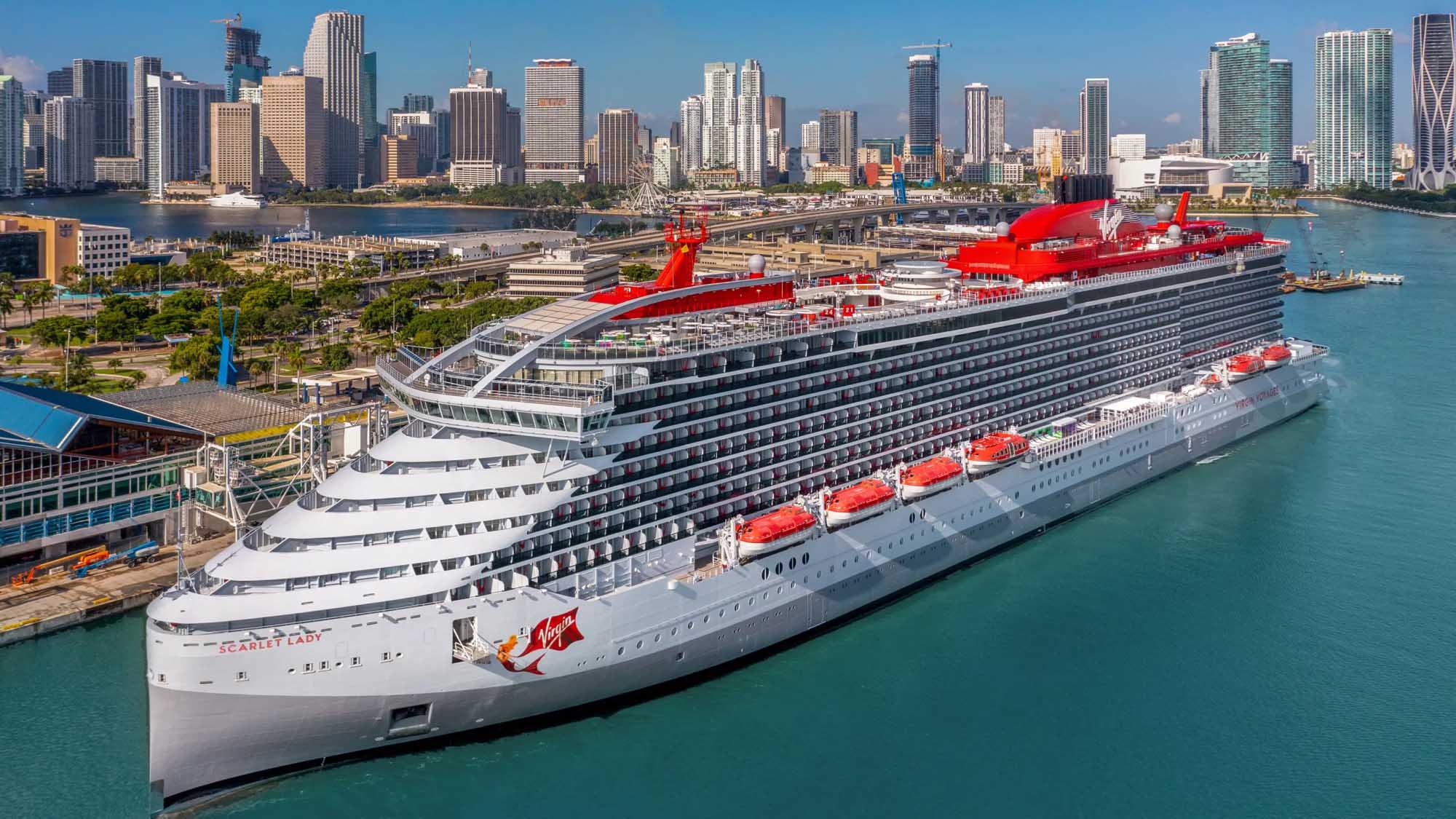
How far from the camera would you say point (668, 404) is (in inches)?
757

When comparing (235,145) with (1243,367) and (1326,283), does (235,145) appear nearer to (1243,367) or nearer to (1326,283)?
(1326,283)

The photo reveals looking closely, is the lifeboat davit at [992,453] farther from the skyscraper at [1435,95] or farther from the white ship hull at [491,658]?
the skyscraper at [1435,95]

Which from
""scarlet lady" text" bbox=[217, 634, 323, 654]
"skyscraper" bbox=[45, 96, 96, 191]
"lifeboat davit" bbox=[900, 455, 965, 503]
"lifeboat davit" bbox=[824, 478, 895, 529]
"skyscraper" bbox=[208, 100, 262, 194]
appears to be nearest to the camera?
""scarlet lady" text" bbox=[217, 634, 323, 654]

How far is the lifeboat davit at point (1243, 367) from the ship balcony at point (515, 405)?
22238 mm

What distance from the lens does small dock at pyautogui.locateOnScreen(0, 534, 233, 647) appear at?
21.8 metres

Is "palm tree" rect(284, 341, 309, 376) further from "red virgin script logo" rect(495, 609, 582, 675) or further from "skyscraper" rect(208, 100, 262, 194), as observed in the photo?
"skyscraper" rect(208, 100, 262, 194)

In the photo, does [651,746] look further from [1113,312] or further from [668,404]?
[1113,312]

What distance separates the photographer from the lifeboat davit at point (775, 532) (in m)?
19.1

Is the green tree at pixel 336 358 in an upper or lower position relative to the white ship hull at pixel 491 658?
upper

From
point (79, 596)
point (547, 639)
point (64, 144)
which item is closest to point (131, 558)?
point (79, 596)

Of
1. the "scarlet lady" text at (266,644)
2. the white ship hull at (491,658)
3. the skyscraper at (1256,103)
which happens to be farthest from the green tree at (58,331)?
the skyscraper at (1256,103)

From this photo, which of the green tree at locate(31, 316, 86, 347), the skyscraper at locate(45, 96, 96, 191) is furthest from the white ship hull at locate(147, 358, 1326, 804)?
the skyscraper at locate(45, 96, 96, 191)

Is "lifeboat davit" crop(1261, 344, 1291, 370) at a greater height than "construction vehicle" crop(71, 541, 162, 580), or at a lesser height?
greater

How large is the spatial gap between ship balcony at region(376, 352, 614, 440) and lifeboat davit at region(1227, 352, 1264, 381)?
2224cm
